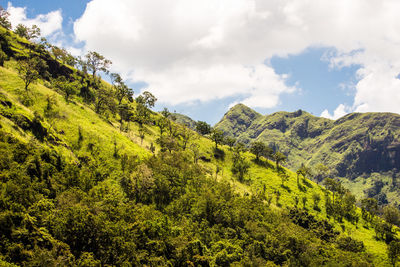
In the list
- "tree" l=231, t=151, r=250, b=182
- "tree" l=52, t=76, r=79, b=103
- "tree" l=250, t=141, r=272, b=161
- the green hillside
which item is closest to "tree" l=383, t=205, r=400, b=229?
the green hillside

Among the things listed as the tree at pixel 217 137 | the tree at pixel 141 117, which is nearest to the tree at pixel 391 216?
the tree at pixel 217 137

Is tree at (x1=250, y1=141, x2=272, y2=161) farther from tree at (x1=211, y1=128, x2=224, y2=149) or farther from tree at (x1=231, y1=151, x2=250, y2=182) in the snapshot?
tree at (x1=211, y1=128, x2=224, y2=149)

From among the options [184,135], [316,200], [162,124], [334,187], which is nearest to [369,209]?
[334,187]

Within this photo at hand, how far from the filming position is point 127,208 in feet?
195

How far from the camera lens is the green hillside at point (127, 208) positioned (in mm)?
41062

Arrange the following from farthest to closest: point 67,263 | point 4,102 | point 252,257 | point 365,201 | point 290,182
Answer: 1. point 290,182
2. point 365,201
3. point 252,257
4. point 4,102
5. point 67,263

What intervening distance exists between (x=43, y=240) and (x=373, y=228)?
157875 millimetres

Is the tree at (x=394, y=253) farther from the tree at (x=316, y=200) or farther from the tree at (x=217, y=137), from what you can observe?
the tree at (x=217, y=137)

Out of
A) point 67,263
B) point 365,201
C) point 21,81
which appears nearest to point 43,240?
point 67,263

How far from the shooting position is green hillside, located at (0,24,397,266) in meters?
41.1

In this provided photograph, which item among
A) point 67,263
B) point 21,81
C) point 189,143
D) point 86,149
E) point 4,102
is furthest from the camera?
point 189,143

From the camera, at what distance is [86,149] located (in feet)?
257

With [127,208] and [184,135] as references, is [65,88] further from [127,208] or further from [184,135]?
[127,208]

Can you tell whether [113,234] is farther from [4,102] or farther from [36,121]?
[4,102]
